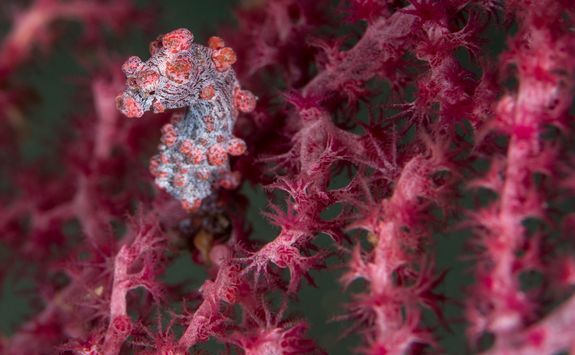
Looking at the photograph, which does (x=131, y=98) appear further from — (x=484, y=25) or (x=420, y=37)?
(x=484, y=25)

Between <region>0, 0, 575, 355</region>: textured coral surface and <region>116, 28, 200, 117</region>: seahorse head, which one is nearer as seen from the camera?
<region>0, 0, 575, 355</region>: textured coral surface

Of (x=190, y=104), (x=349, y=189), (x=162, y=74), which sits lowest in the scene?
(x=349, y=189)

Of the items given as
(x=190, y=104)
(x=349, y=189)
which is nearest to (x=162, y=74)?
(x=190, y=104)

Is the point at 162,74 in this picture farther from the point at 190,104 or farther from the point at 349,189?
the point at 349,189

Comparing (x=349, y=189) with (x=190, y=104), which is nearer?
(x=349, y=189)

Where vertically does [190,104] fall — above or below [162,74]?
below

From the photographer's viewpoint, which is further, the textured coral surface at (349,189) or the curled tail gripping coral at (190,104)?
the curled tail gripping coral at (190,104)

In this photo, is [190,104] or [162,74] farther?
[190,104]

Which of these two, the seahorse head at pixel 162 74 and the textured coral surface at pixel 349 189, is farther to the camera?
the seahorse head at pixel 162 74

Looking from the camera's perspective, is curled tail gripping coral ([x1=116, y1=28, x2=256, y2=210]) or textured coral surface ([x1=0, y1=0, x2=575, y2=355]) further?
curled tail gripping coral ([x1=116, y1=28, x2=256, y2=210])
